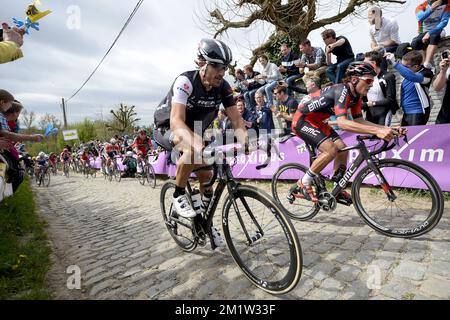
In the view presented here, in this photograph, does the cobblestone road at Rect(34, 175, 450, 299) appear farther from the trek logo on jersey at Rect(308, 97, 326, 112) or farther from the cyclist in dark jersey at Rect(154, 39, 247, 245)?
the trek logo on jersey at Rect(308, 97, 326, 112)

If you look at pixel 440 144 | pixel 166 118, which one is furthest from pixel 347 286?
pixel 440 144

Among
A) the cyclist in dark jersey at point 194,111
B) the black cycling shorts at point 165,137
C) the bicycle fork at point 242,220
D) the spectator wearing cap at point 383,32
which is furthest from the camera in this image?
the spectator wearing cap at point 383,32

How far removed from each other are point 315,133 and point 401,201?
83.1 inches

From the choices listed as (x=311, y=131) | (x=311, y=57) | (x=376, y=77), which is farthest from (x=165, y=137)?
(x=311, y=57)

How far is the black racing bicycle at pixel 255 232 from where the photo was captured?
220cm

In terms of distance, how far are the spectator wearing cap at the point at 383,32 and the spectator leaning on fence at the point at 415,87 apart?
2114 millimetres

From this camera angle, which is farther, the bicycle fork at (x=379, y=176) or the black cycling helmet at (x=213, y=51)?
the bicycle fork at (x=379, y=176)

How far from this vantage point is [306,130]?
4.14m

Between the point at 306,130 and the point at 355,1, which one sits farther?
the point at 355,1

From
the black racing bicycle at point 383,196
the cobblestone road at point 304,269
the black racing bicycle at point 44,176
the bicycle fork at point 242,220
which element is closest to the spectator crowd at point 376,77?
the bicycle fork at point 242,220

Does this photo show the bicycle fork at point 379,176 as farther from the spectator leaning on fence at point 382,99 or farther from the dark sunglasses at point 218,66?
the spectator leaning on fence at point 382,99

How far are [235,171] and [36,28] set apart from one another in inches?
261

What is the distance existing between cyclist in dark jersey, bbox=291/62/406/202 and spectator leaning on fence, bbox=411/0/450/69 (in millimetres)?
3494
